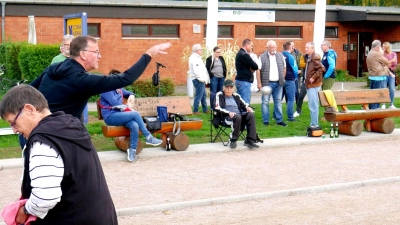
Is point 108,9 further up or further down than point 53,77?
further up

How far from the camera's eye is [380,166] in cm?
1079

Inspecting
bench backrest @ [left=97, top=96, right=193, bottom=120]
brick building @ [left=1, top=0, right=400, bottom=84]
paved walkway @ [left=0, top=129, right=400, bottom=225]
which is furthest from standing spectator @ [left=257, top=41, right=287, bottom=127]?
brick building @ [left=1, top=0, right=400, bottom=84]

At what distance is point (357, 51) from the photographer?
32.4m

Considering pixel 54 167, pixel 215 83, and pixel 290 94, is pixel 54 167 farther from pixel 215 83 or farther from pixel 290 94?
pixel 215 83

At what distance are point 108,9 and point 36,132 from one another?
22.8m

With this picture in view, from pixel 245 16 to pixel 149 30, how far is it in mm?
4278

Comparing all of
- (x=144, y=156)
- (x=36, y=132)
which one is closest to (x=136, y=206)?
(x=144, y=156)

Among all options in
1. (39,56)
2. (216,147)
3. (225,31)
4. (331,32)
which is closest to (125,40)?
(225,31)

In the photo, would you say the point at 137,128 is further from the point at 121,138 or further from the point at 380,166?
the point at 380,166

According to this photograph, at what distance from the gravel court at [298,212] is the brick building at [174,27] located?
1771 centimetres

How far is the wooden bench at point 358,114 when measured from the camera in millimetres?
13711

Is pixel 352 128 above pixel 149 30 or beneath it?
beneath

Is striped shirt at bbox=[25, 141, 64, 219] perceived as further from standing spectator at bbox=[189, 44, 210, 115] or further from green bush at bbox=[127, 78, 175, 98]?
green bush at bbox=[127, 78, 175, 98]

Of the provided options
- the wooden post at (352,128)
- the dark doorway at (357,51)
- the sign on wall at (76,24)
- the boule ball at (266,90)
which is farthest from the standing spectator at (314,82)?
the dark doorway at (357,51)
